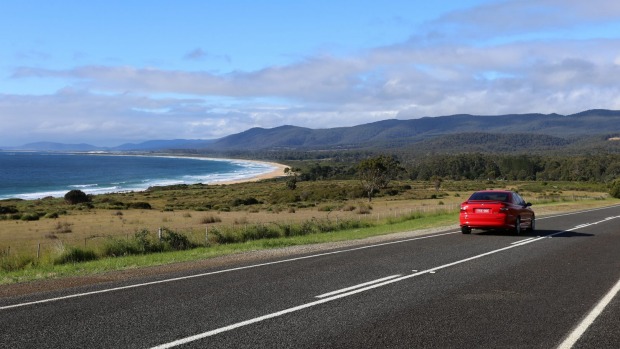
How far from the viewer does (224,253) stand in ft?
50.5

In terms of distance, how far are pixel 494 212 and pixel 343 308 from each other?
12.2 m

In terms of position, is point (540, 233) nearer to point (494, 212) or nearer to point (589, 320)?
point (494, 212)

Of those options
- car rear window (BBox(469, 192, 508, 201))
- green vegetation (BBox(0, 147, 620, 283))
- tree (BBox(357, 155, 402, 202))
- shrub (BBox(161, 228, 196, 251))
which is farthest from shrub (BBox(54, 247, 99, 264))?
tree (BBox(357, 155, 402, 202))

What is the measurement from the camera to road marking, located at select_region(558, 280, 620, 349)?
641 cm

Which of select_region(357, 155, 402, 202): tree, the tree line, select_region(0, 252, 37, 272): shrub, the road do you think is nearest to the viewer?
the road

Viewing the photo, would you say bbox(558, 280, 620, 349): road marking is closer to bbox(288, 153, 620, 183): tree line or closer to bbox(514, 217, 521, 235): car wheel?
bbox(514, 217, 521, 235): car wheel

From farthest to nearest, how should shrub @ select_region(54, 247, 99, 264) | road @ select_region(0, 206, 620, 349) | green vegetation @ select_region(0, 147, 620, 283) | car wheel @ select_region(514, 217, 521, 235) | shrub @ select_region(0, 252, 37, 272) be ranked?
car wheel @ select_region(514, 217, 521, 235) < green vegetation @ select_region(0, 147, 620, 283) < shrub @ select_region(54, 247, 99, 264) < shrub @ select_region(0, 252, 37, 272) < road @ select_region(0, 206, 620, 349)

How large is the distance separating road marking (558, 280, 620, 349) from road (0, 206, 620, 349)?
0.02 metres

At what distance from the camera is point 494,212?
18922 mm

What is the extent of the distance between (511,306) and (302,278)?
3.78 m

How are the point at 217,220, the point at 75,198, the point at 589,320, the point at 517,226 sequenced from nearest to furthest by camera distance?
Result: the point at 589,320, the point at 517,226, the point at 217,220, the point at 75,198

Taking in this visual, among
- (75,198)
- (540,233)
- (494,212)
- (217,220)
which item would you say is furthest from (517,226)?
(75,198)

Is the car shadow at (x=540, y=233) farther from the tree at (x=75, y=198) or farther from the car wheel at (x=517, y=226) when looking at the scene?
the tree at (x=75, y=198)

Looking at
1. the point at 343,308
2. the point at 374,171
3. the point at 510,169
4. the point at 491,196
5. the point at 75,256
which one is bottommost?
the point at 510,169
